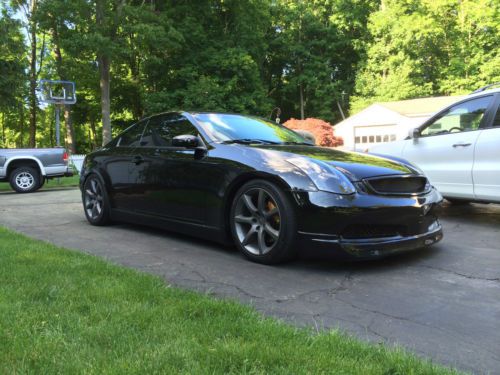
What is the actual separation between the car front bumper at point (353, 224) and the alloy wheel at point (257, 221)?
0.30 meters

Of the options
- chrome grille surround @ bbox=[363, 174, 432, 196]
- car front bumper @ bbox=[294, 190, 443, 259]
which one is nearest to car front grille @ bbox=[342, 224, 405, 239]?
car front bumper @ bbox=[294, 190, 443, 259]

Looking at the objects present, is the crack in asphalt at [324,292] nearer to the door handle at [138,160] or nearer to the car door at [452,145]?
the door handle at [138,160]

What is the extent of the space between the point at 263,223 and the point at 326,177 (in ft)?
2.28

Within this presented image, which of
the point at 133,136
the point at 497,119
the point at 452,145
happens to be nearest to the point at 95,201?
the point at 133,136

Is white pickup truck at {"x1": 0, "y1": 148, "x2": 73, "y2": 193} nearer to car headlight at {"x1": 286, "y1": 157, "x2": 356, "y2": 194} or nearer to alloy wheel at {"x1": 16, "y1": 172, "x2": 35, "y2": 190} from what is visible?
alloy wheel at {"x1": 16, "y1": 172, "x2": 35, "y2": 190}

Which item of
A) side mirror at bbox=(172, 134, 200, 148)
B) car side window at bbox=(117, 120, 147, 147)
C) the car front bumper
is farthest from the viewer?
car side window at bbox=(117, 120, 147, 147)

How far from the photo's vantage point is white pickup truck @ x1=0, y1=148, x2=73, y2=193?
12.7m

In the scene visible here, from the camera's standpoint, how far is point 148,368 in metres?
2.17

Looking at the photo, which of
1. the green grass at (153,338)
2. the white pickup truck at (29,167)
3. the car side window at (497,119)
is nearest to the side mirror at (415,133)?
the car side window at (497,119)

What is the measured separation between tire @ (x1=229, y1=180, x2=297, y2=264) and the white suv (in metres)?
2.98

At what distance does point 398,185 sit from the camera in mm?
4223

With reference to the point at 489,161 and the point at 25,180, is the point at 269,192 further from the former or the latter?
the point at 25,180

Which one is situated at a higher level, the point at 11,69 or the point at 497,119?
the point at 11,69

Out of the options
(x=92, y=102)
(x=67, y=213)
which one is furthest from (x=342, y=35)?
(x=67, y=213)
